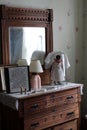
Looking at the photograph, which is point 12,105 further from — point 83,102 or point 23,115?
point 83,102

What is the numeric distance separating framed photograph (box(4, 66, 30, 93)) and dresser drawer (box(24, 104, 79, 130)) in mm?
331

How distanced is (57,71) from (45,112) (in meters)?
0.56

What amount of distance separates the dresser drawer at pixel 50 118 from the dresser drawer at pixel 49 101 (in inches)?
2.7

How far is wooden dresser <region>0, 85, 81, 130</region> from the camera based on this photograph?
2543mm

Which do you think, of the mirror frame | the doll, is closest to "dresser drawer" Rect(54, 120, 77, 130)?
the doll

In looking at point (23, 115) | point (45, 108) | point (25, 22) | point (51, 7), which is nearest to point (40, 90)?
point (45, 108)

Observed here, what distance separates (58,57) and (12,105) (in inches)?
35.0

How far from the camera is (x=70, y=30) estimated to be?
356 centimetres

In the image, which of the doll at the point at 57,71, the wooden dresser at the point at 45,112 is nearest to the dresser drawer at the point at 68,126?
the wooden dresser at the point at 45,112

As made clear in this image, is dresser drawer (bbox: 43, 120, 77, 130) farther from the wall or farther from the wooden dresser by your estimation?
the wall

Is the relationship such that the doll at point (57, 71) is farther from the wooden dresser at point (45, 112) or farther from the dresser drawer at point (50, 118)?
the dresser drawer at point (50, 118)

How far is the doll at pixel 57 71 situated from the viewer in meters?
3.04

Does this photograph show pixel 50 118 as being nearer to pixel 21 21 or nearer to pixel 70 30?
pixel 21 21

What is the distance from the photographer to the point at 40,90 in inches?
109
